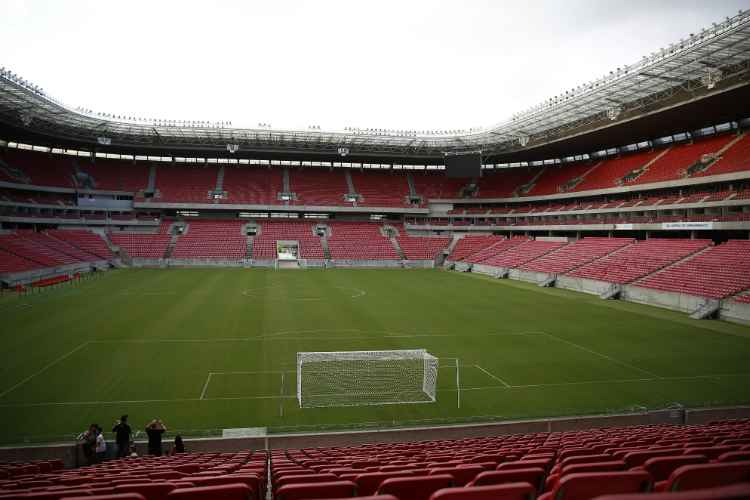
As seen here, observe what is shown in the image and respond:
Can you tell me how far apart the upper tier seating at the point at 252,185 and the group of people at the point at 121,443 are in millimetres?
58709

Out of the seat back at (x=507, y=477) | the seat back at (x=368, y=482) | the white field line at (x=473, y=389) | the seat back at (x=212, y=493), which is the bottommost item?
the white field line at (x=473, y=389)

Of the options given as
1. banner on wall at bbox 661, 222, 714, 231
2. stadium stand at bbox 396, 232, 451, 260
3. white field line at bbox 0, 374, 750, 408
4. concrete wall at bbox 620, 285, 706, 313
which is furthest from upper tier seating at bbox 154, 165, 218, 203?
banner on wall at bbox 661, 222, 714, 231

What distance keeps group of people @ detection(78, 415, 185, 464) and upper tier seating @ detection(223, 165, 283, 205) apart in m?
58.7

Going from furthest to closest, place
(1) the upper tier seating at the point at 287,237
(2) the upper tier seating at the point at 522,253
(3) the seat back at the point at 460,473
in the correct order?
1. (1) the upper tier seating at the point at 287,237
2. (2) the upper tier seating at the point at 522,253
3. (3) the seat back at the point at 460,473

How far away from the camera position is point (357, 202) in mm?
70375

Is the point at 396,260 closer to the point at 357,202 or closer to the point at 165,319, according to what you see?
the point at 357,202

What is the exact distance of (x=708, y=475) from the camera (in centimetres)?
257

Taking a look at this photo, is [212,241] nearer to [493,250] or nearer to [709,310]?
[493,250]

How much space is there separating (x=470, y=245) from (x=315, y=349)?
47355mm

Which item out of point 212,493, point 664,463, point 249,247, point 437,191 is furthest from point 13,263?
point 437,191

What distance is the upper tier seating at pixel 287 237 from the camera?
197ft

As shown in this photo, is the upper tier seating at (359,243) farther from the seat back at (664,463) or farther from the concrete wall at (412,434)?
the seat back at (664,463)

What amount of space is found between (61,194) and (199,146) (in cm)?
1954

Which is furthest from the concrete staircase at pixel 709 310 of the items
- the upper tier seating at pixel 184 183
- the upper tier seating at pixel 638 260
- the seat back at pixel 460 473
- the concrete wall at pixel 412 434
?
the upper tier seating at pixel 184 183
